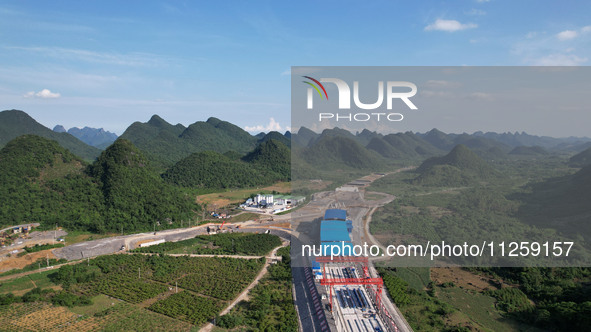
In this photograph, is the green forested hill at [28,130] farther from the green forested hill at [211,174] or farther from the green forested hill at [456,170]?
the green forested hill at [456,170]

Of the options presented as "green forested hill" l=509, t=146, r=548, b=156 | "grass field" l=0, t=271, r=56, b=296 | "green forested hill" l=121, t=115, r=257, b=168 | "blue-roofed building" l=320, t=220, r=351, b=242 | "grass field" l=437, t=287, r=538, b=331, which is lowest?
"grass field" l=437, t=287, r=538, b=331

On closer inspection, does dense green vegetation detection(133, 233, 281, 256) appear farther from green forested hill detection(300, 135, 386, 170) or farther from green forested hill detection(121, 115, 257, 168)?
green forested hill detection(121, 115, 257, 168)

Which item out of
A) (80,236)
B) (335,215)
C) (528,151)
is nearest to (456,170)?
(335,215)

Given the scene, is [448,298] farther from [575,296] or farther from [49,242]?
[49,242]

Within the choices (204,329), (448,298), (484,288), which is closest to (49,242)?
(204,329)

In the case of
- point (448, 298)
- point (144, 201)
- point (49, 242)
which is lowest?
point (448, 298)

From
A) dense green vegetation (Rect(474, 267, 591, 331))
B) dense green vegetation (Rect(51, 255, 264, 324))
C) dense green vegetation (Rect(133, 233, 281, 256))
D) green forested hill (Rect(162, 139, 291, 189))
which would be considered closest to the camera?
dense green vegetation (Rect(474, 267, 591, 331))

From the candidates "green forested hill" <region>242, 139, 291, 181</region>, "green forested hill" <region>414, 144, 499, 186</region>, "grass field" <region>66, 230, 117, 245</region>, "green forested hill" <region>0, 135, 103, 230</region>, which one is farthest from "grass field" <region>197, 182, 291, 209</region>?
"green forested hill" <region>414, 144, 499, 186</region>
